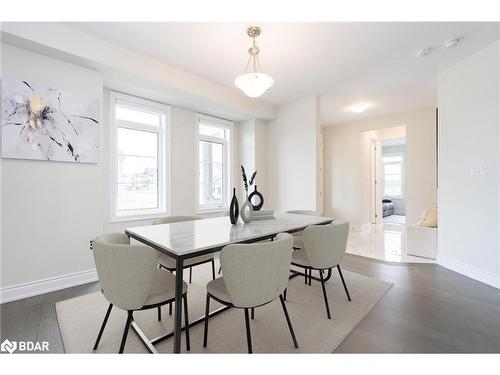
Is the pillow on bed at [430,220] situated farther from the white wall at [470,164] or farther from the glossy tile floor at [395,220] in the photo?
the glossy tile floor at [395,220]

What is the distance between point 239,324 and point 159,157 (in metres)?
2.88

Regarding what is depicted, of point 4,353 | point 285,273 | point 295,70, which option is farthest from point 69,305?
point 295,70

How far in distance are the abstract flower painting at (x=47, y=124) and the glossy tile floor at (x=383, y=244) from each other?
406cm

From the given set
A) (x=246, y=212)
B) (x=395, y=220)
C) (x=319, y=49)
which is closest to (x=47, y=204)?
(x=246, y=212)

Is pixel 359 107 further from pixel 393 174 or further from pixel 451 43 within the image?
pixel 393 174

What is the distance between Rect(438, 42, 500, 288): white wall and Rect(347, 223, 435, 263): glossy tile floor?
507mm

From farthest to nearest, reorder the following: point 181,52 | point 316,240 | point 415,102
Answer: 1. point 415,102
2. point 181,52
3. point 316,240

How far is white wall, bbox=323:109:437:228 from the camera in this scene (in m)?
4.43

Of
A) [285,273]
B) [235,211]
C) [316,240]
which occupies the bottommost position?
[285,273]

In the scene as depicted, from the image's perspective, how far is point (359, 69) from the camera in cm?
297

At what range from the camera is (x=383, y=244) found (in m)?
4.10

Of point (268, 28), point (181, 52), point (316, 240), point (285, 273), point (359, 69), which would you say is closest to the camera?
point (285, 273)

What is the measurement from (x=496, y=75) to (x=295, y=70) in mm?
2196

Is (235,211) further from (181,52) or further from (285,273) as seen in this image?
(181,52)
